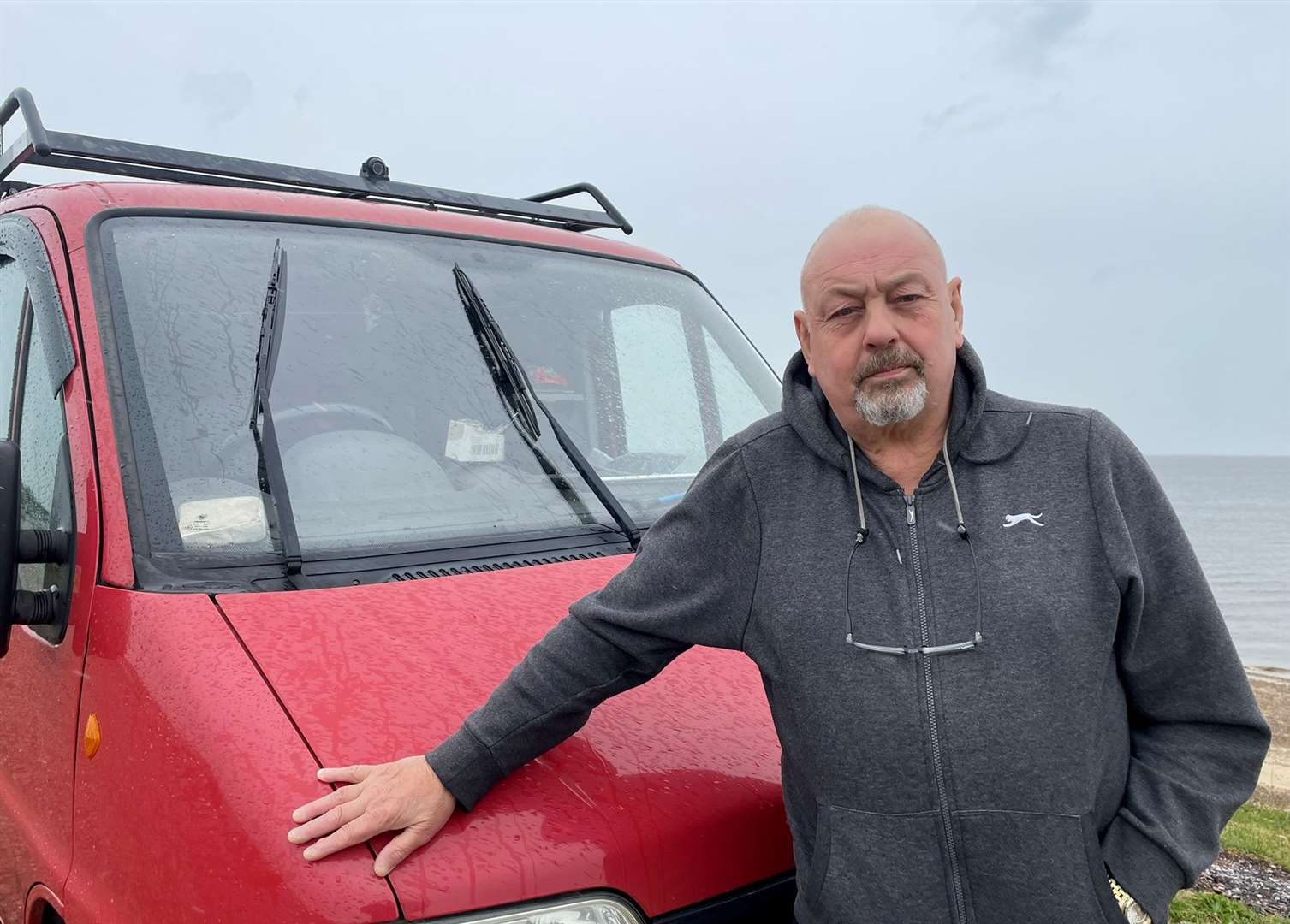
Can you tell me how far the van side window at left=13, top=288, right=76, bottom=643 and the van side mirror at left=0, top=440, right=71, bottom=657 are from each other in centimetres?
3

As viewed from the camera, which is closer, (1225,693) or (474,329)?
(1225,693)

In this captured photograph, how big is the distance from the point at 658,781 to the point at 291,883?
2.01ft

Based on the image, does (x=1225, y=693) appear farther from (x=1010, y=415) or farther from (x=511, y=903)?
(x=511, y=903)

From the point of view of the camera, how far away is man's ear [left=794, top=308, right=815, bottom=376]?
2.33 m

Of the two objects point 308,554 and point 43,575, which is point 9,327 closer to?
point 43,575

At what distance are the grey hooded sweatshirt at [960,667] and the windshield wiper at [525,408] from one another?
24.8 inches

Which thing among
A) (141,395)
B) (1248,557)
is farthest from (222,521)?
(1248,557)

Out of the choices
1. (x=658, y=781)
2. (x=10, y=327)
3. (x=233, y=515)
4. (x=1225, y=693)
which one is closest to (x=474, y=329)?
(x=233, y=515)

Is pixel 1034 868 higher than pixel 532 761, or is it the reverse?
pixel 532 761

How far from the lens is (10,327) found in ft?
9.19

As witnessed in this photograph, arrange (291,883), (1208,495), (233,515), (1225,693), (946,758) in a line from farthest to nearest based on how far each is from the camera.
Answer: (1208,495) < (233,515) < (1225,693) < (946,758) < (291,883)

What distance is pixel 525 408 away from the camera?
2.85m

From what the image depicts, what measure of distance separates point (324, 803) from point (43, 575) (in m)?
1.05

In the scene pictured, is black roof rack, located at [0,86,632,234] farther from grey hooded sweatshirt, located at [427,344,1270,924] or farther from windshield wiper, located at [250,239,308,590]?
grey hooded sweatshirt, located at [427,344,1270,924]
